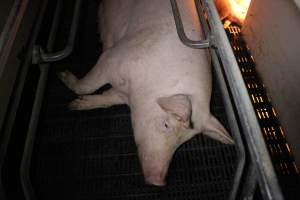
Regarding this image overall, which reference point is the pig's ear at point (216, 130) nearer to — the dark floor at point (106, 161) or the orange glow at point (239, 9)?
the dark floor at point (106, 161)

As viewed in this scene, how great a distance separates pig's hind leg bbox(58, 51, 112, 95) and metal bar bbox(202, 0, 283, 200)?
97 cm

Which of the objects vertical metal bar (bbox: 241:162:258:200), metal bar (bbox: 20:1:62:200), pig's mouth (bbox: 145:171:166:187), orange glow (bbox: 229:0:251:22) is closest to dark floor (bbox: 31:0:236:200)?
pig's mouth (bbox: 145:171:166:187)

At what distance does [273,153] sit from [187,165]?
82cm

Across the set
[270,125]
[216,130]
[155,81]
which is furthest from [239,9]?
[216,130]

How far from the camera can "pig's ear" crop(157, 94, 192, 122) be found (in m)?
1.69

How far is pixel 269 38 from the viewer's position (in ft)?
8.55

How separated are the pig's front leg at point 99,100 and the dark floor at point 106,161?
9 centimetres

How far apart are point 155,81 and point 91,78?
587 millimetres

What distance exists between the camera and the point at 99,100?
93.0 inches

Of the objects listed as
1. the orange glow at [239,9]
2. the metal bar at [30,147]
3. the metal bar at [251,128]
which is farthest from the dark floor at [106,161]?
the orange glow at [239,9]

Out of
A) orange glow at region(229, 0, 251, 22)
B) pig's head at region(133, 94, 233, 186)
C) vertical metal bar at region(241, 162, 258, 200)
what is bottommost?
vertical metal bar at region(241, 162, 258, 200)

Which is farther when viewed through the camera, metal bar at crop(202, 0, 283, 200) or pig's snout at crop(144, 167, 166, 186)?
pig's snout at crop(144, 167, 166, 186)

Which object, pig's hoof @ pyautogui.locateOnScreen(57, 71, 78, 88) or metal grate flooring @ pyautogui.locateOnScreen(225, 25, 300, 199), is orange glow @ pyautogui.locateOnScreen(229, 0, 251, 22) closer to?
metal grate flooring @ pyautogui.locateOnScreen(225, 25, 300, 199)

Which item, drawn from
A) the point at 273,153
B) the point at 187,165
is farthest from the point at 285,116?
the point at 187,165
